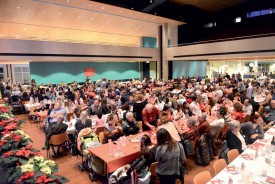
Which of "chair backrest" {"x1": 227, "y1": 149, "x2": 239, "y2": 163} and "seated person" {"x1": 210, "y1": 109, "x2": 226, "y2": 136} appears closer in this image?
"chair backrest" {"x1": 227, "y1": 149, "x2": 239, "y2": 163}

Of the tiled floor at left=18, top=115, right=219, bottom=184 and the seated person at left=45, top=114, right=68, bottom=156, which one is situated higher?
the seated person at left=45, top=114, right=68, bottom=156

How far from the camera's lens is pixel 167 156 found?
122 inches

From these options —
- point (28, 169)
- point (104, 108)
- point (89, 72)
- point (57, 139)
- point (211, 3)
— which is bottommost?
point (57, 139)

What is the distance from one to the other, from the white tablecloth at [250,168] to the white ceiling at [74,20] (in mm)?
12237

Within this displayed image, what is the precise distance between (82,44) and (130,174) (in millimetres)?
14486

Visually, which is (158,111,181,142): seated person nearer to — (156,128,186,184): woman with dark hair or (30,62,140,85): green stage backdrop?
(156,128,186,184): woman with dark hair

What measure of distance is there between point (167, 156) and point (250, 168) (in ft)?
4.26

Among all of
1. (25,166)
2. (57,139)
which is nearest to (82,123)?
(57,139)

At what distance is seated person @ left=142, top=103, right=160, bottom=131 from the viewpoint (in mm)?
5562

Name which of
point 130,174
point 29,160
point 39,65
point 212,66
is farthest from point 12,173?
point 212,66

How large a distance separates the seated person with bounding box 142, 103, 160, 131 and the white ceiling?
9766 millimetres

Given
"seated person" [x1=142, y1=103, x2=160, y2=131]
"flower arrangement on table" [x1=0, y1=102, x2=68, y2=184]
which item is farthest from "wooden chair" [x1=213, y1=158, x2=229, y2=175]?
"seated person" [x1=142, y1=103, x2=160, y2=131]

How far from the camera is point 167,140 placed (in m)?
3.10

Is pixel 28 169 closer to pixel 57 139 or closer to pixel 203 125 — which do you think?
pixel 57 139
